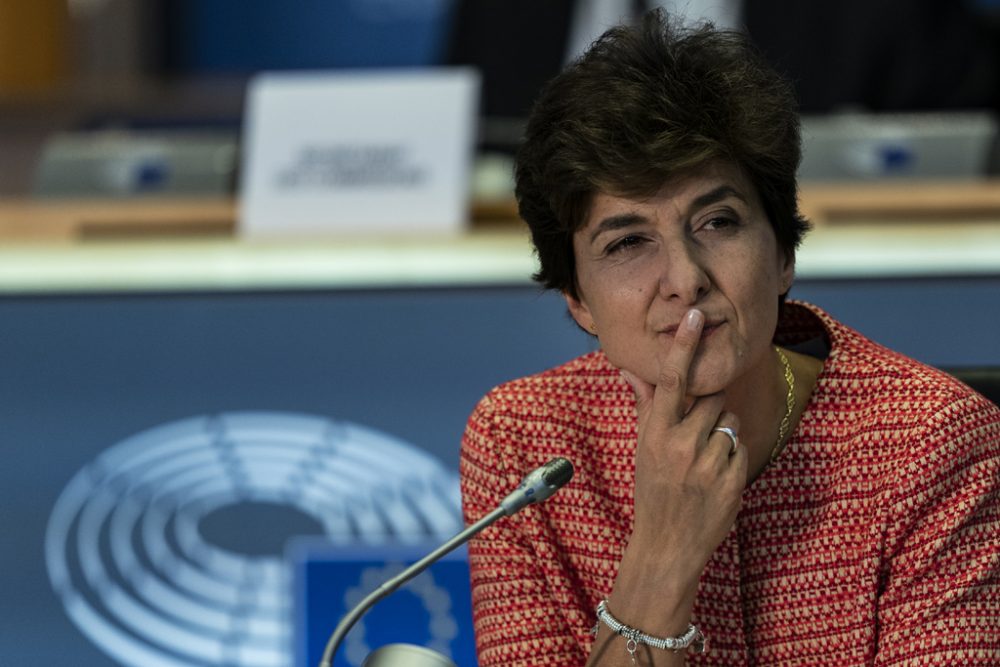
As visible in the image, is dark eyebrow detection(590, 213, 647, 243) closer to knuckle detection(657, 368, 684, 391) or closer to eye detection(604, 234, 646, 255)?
eye detection(604, 234, 646, 255)

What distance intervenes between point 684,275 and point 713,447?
6.8 inches

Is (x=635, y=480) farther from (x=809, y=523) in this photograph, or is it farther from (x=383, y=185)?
(x=383, y=185)

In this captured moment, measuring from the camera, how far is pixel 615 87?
1.52 m

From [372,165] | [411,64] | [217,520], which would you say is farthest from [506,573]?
[411,64]

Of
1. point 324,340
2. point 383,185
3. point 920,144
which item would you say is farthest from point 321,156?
point 920,144

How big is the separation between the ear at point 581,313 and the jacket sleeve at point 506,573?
13cm

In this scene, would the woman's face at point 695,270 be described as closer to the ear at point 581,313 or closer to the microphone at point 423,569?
the ear at point 581,313

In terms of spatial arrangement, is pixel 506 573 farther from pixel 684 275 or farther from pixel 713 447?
pixel 684 275

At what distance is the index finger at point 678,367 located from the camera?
1484mm

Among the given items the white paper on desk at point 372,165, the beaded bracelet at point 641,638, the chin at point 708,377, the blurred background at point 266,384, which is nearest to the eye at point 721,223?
the chin at point 708,377

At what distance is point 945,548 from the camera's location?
150cm

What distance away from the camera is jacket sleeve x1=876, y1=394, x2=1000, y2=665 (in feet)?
4.85

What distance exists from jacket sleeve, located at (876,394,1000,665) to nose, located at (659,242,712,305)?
0.88 ft

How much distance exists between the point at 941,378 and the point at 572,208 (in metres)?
0.42
